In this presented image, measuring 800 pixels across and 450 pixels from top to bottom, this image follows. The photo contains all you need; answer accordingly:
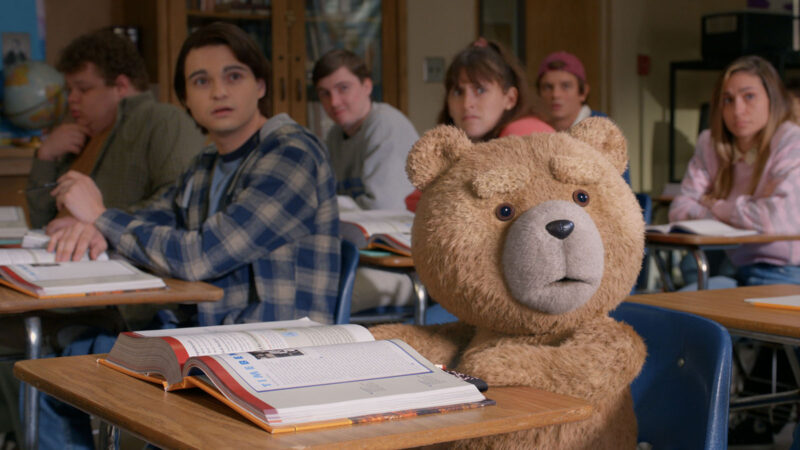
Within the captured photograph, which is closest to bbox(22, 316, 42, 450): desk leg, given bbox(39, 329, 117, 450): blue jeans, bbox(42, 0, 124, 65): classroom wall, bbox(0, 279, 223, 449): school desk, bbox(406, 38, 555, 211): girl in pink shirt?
bbox(0, 279, 223, 449): school desk

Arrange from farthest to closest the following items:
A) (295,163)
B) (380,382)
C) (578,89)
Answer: (578,89), (295,163), (380,382)

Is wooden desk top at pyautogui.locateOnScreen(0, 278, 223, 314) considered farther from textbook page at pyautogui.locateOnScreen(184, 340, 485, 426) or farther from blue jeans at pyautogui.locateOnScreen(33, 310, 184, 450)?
textbook page at pyautogui.locateOnScreen(184, 340, 485, 426)

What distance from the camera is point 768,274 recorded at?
295 centimetres

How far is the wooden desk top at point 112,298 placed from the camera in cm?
160

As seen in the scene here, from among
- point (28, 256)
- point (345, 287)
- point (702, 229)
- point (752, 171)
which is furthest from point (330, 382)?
point (752, 171)

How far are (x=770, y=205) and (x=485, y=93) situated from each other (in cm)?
112

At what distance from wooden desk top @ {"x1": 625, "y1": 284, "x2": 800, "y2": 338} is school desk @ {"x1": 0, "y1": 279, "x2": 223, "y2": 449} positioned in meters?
0.82

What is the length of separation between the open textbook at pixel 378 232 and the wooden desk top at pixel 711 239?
2.59 ft

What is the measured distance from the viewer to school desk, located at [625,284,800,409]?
1.41 m

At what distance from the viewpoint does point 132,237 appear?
1.98 m

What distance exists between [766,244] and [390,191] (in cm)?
137

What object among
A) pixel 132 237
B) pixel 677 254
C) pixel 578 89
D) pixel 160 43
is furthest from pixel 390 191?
pixel 677 254

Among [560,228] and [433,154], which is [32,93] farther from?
[560,228]

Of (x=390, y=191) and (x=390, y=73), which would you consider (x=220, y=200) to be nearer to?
(x=390, y=191)
